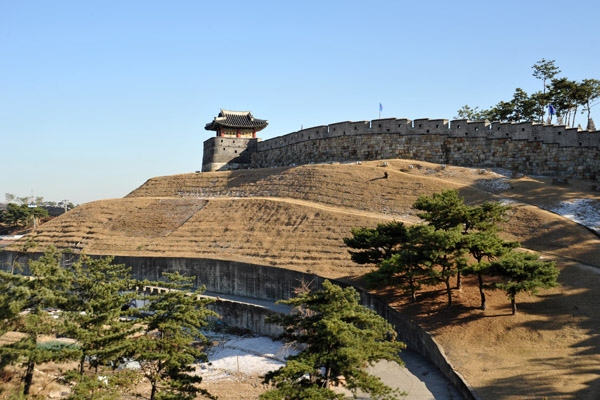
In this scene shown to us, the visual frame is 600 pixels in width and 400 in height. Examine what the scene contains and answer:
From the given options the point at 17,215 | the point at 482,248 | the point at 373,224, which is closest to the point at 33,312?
the point at 482,248

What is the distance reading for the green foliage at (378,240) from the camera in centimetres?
2178

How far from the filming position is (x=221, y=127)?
5072cm

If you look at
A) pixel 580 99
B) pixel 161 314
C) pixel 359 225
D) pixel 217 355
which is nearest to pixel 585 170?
pixel 580 99

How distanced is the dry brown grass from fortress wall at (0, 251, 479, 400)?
0.68m

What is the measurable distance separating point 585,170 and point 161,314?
29614mm

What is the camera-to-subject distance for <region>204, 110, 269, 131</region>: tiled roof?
50.5 meters

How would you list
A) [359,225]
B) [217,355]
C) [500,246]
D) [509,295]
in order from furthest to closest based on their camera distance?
[359,225], [217,355], [500,246], [509,295]

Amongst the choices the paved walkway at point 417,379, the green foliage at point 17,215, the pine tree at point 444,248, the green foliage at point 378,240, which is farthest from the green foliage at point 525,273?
the green foliage at point 17,215

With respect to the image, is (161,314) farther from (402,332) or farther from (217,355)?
(402,332)

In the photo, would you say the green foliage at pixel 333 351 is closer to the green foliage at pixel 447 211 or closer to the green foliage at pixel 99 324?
the green foliage at pixel 99 324

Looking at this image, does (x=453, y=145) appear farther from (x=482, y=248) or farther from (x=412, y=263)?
(x=482, y=248)

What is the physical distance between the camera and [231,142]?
5038cm

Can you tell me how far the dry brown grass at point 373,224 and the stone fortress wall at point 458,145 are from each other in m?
2.15

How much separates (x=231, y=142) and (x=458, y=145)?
2473 cm
